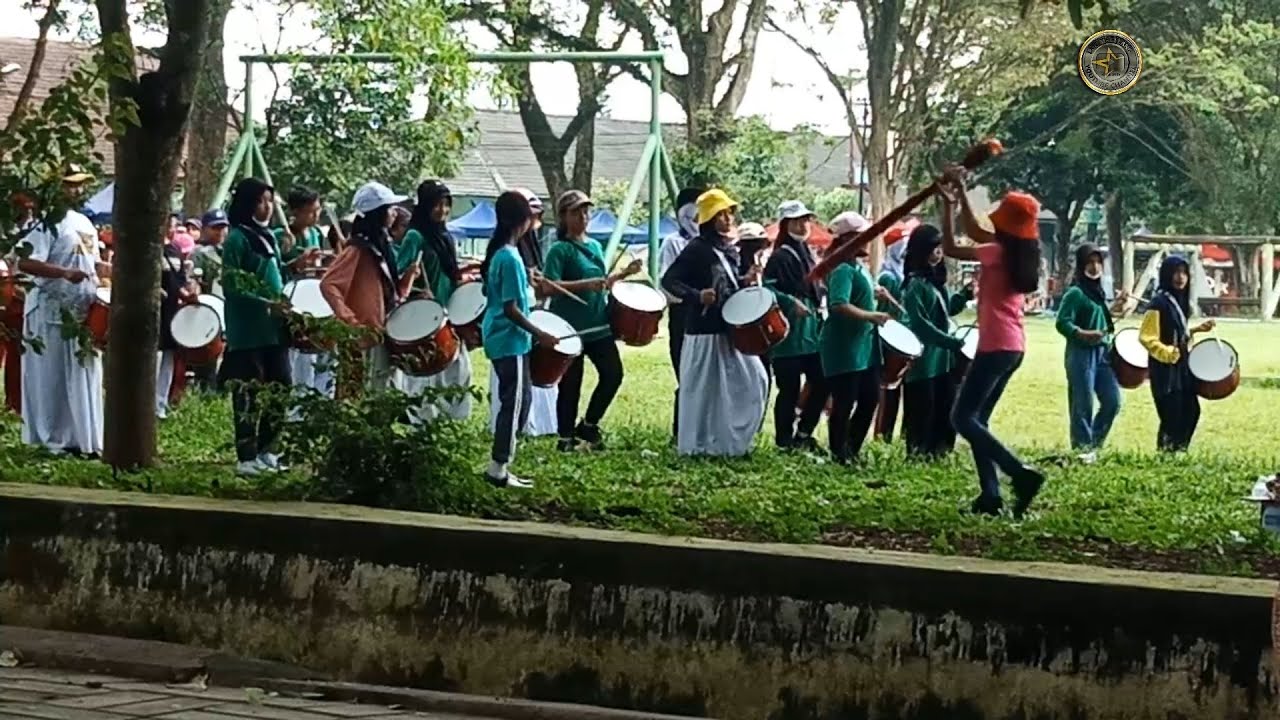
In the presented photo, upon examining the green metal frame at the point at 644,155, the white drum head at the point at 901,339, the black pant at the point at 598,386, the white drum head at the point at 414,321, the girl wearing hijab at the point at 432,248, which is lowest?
the black pant at the point at 598,386

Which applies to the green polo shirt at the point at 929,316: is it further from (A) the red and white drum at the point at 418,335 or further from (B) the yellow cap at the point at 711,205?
(A) the red and white drum at the point at 418,335

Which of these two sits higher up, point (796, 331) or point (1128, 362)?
point (796, 331)

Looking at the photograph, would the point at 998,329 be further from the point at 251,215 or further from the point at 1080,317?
the point at 1080,317

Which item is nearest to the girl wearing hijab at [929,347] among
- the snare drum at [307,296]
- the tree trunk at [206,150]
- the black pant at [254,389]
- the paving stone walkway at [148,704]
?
the snare drum at [307,296]

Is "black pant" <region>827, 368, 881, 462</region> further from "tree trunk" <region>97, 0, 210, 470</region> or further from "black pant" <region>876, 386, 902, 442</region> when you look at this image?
"tree trunk" <region>97, 0, 210, 470</region>

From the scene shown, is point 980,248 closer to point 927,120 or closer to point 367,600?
point 367,600

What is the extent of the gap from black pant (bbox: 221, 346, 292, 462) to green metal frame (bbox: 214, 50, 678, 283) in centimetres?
614

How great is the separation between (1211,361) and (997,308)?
4634 mm

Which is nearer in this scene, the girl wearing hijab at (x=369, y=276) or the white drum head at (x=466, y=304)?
the girl wearing hijab at (x=369, y=276)

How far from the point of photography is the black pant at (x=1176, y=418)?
42.4 ft

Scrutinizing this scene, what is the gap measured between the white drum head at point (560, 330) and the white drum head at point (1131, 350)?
374 cm

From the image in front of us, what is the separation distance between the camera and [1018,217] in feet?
28.1

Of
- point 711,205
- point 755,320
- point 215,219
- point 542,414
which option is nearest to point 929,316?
point 755,320

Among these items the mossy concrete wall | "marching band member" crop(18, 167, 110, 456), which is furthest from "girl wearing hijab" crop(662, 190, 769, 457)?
the mossy concrete wall
